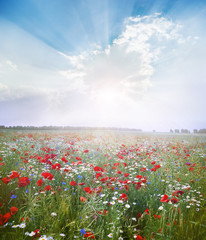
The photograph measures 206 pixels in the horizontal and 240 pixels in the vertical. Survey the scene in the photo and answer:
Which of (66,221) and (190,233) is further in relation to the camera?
(66,221)

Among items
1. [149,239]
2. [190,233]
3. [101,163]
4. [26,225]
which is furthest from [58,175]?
[190,233]

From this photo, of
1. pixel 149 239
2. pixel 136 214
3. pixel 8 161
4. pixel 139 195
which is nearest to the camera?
pixel 149 239

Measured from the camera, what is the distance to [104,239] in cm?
238

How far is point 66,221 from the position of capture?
2.57 meters

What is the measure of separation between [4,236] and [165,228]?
244 centimetres

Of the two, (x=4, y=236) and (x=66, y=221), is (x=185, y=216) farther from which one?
(x=4, y=236)

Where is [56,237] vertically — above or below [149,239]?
above

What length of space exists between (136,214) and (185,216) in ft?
3.02

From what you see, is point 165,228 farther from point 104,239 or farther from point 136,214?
point 104,239

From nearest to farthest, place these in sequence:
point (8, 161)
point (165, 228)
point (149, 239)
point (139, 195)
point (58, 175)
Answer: point (149, 239), point (165, 228), point (139, 195), point (58, 175), point (8, 161)

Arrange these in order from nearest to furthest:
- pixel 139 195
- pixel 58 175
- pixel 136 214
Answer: pixel 136 214 → pixel 139 195 → pixel 58 175

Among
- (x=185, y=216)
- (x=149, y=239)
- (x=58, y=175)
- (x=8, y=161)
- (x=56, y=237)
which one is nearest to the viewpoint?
(x=56, y=237)

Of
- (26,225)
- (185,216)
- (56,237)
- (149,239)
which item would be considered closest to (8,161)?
(26,225)

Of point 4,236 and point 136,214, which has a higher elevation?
point 4,236
